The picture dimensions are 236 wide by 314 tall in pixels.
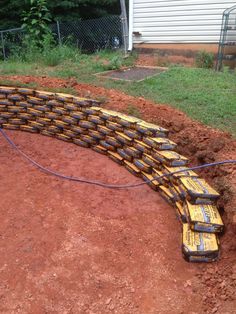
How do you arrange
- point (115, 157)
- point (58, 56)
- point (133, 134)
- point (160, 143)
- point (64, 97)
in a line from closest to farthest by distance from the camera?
point (160, 143) → point (133, 134) → point (115, 157) → point (64, 97) → point (58, 56)

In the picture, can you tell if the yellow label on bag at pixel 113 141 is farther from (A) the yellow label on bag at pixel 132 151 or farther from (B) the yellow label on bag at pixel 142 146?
(B) the yellow label on bag at pixel 142 146

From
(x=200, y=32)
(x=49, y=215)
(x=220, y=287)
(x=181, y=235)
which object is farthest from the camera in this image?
(x=200, y=32)

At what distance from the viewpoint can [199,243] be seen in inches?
129

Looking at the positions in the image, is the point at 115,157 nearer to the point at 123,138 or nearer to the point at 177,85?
the point at 123,138

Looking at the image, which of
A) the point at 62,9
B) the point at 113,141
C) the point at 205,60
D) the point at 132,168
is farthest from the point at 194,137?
the point at 62,9

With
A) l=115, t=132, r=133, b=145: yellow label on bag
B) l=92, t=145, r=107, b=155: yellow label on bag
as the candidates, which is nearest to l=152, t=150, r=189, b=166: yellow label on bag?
l=115, t=132, r=133, b=145: yellow label on bag

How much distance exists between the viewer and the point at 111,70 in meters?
8.62

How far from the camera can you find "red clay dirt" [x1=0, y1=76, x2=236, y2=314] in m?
2.93

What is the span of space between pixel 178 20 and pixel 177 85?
12.1ft

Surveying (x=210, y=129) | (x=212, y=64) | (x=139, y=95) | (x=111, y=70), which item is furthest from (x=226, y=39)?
(x=210, y=129)

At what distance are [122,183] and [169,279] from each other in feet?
5.73

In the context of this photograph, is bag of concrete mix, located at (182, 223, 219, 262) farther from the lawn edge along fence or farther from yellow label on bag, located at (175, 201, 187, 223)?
yellow label on bag, located at (175, 201, 187, 223)

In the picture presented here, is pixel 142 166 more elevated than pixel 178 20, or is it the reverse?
pixel 178 20

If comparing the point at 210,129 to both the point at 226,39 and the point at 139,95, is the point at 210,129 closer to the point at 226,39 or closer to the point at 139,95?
the point at 139,95
